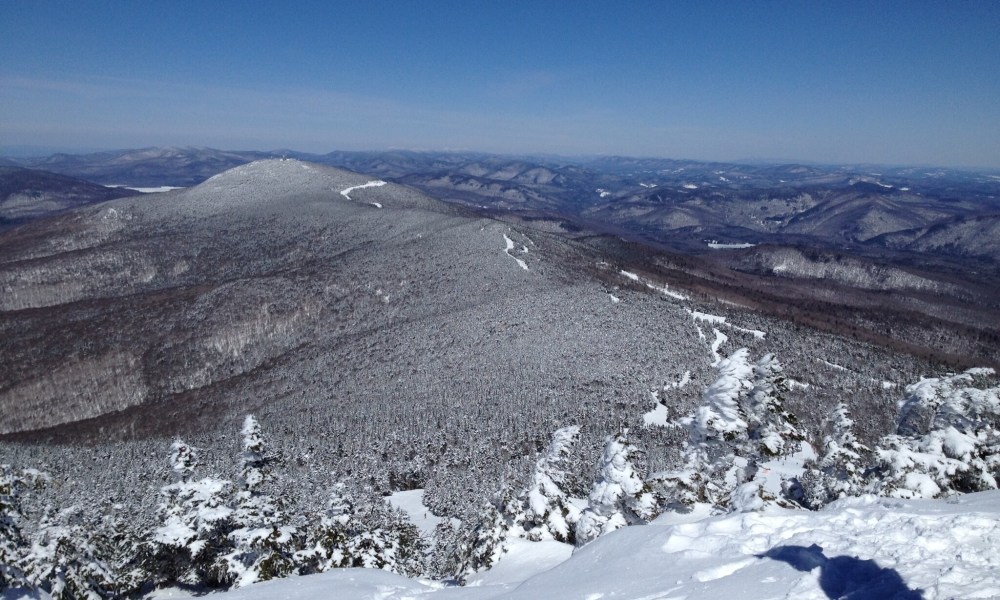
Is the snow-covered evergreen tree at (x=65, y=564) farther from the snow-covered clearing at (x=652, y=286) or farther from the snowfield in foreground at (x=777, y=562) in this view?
the snow-covered clearing at (x=652, y=286)

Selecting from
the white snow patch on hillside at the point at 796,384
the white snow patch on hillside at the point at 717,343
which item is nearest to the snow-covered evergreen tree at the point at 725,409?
the white snow patch on hillside at the point at 717,343

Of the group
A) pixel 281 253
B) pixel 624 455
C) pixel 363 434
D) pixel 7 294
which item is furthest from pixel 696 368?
pixel 7 294

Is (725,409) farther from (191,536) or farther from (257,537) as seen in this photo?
(191,536)

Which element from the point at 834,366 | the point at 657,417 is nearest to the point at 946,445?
the point at 657,417

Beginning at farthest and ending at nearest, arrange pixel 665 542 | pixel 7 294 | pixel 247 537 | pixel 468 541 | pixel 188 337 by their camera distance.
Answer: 1. pixel 7 294
2. pixel 188 337
3. pixel 468 541
4. pixel 247 537
5. pixel 665 542

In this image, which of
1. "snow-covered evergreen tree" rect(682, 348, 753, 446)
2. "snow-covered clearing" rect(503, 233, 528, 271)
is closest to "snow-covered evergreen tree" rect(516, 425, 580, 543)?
"snow-covered evergreen tree" rect(682, 348, 753, 446)

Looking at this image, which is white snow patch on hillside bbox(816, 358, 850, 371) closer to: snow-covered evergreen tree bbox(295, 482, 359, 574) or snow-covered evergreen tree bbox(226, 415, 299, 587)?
snow-covered evergreen tree bbox(295, 482, 359, 574)

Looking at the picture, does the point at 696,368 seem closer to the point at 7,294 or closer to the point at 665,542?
the point at 665,542
